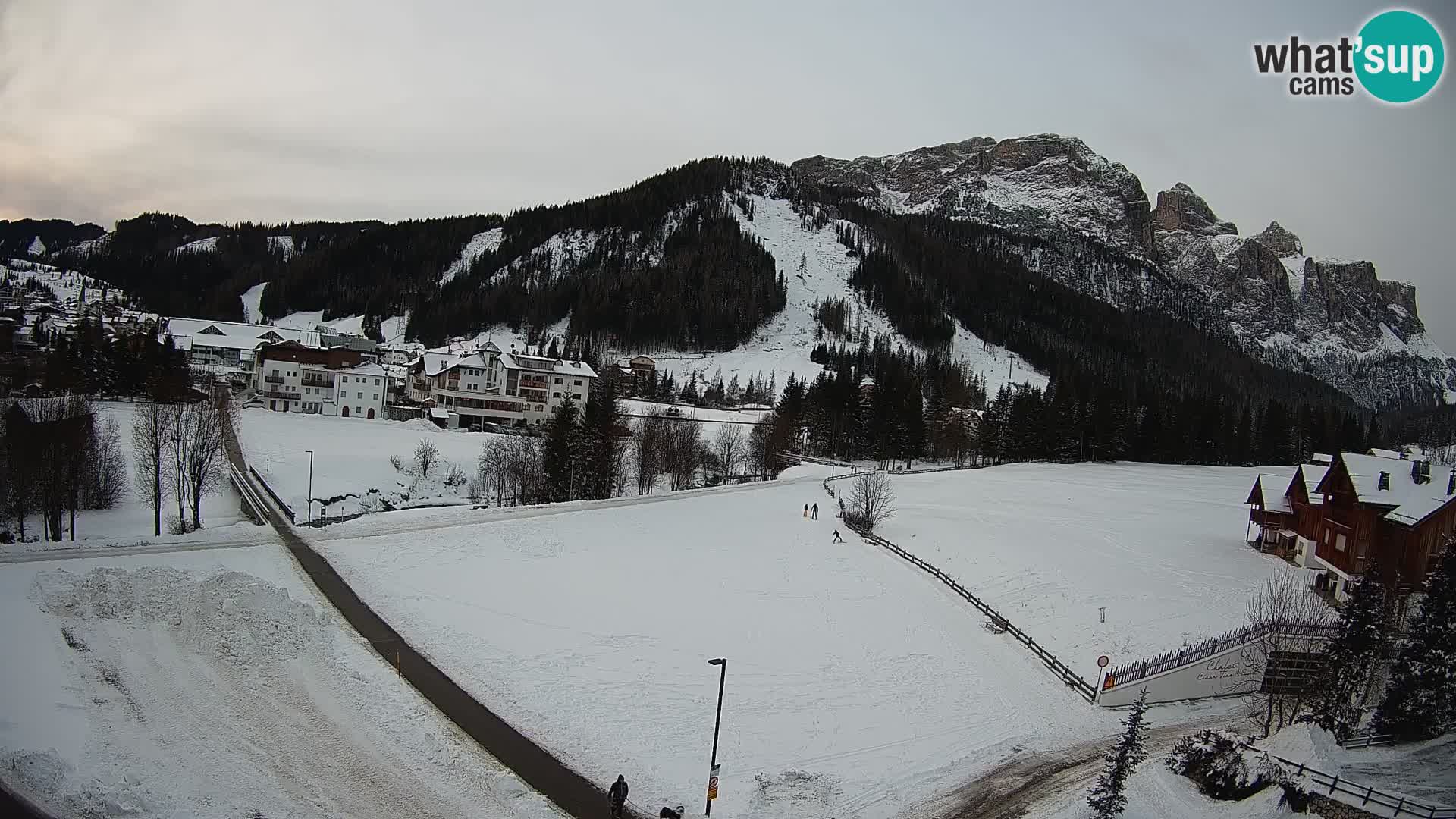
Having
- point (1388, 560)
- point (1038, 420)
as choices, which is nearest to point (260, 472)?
point (1388, 560)


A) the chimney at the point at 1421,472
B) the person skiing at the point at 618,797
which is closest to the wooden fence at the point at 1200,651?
the chimney at the point at 1421,472

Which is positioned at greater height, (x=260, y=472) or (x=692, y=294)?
(x=692, y=294)

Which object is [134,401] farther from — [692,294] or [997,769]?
[692,294]

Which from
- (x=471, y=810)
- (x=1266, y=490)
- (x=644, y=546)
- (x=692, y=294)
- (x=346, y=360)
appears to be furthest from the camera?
(x=692, y=294)

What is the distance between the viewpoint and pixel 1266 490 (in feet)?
150

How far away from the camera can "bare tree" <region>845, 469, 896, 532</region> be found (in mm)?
47875

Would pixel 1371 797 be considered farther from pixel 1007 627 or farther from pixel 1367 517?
pixel 1367 517

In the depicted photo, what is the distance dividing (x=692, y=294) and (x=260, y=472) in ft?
434

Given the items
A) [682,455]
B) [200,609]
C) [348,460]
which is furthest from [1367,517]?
[348,460]

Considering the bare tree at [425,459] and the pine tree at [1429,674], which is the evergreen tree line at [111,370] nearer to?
the bare tree at [425,459]

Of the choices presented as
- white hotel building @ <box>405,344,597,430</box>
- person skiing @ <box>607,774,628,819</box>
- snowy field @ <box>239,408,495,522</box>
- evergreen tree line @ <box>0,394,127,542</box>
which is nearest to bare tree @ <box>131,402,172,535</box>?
evergreen tree line @ <box>0,394,127,542</box>

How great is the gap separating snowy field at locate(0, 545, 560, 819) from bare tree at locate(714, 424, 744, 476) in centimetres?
5233

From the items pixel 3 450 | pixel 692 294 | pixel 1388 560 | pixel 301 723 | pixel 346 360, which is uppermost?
pixel 692 294

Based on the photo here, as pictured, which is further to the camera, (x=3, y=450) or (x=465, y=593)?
(x=3, y=450)
